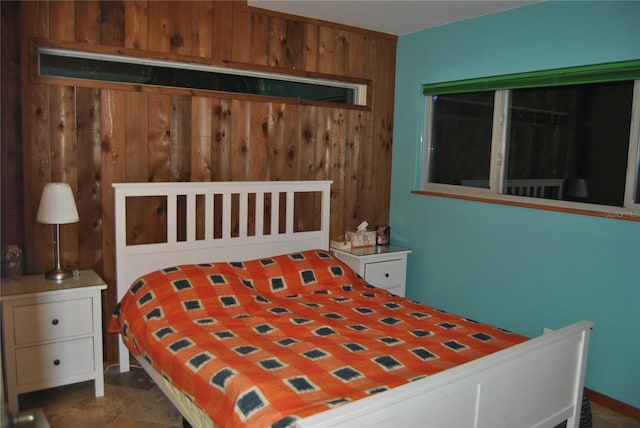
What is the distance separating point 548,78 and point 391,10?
1086 millimetres

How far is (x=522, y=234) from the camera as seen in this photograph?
3.32 m

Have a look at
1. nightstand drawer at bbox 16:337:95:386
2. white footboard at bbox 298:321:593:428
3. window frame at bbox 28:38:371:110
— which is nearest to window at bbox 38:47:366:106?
window frame at bbox 28:38:371:110

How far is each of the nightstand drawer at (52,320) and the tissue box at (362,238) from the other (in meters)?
1.88

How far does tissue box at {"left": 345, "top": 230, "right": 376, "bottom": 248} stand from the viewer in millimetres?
3922

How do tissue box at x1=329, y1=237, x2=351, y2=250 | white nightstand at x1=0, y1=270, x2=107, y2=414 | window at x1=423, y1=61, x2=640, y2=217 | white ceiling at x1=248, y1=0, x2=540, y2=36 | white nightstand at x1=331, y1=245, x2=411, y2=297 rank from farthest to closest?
tissue box at x1=329, y1=237, x2=351, y2=250 → white nightstand at x1=331, y1=245, x2=411, y2=297 → white ceiling at x1=248, y1=0, x2=540, y2=36 → window at x1=423, y1=61, x2=640, y2=217 → white nightstand at x1=0, y1=270, x2=107, y2=414

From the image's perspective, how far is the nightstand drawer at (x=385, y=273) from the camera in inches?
149

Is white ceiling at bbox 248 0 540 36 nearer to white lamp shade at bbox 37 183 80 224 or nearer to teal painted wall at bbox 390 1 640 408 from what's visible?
teal painted wall at bbox 390 1 640 408

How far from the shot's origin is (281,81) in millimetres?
3713

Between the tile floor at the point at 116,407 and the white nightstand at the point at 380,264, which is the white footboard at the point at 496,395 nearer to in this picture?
the tile floor at the point at 116,407

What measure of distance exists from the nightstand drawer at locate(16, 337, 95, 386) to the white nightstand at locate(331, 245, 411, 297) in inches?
70.0

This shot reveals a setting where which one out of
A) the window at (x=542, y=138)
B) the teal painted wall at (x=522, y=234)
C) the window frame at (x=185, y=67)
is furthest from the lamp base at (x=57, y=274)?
the window at (x=542, y=138)

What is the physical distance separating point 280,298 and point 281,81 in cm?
157

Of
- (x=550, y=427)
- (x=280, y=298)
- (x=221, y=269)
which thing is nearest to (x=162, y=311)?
(x=221, y=269)

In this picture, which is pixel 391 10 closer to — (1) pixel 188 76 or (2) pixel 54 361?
(1) pixel 188 76
